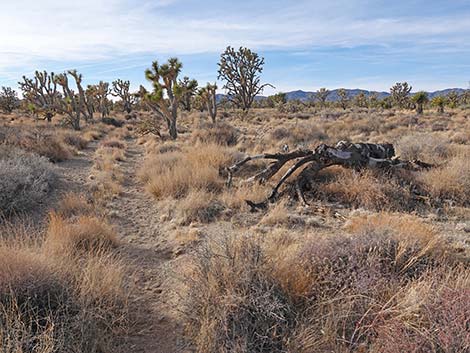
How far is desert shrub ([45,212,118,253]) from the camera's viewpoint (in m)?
4.14

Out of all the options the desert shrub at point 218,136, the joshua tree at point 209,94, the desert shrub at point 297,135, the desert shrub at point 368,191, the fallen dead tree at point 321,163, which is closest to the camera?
the desert shrub at point 368,191

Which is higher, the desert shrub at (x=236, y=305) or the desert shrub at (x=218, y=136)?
the desert shrub at (x=218, y=136)

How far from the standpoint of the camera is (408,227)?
13.4 ft

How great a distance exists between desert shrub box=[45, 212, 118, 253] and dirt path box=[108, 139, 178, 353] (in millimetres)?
319

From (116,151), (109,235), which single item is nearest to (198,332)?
(109,235)

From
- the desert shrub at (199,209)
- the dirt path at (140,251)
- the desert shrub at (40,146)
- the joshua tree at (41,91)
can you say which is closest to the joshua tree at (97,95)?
the joshua tree at (41,91)

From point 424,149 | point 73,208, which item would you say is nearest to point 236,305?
point 73,208

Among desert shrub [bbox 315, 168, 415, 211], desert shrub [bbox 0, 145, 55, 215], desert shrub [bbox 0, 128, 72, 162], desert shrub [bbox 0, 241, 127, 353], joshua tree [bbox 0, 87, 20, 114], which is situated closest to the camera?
desert shrub [bbox 0, 241, 127, 353]

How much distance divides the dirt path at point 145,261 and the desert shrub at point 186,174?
39cm

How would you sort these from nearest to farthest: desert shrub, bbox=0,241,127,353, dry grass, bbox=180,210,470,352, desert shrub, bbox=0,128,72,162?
desert shrub, bbox=0,241,127,353 → dry grass, bbox=180,210,470,352 → desert shrub, bbox=0,128,72,162

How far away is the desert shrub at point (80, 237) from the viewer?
13.6 feet

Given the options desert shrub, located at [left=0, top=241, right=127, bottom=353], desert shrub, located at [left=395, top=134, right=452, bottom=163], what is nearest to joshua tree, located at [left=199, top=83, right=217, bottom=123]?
desert shrub, located at [left=395, top=134, right=452, bottom=163]

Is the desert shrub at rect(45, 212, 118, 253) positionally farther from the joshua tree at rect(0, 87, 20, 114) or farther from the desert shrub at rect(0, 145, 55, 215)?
the joshua tree at rect(0, 87, 20, 114)

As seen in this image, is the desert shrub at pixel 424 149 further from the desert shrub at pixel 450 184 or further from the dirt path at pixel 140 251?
the dirt path at pixel 140 251
